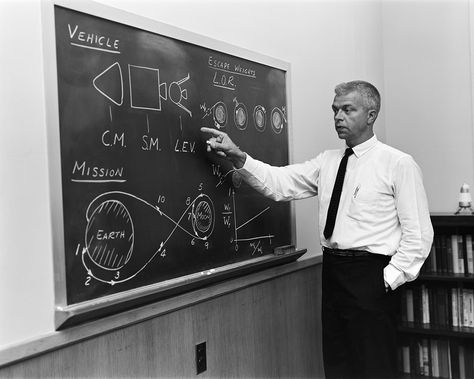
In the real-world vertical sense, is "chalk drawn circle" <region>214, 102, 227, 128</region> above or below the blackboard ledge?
above

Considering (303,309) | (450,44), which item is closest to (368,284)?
(303,309)

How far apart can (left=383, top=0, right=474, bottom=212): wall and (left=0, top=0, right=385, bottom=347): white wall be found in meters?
0.59

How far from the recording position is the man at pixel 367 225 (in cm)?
251

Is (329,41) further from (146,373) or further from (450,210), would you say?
(146,373)

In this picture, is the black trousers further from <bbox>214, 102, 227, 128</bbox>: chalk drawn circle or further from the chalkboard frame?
<bbox>214, 102, 227, 128</bbox>: chalk drawn circle

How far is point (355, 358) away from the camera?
8.57ft

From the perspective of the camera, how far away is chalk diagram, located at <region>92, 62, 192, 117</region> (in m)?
1.85

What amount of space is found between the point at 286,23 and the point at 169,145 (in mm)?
1325

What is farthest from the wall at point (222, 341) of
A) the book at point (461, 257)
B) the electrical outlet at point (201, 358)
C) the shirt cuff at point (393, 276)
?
the book at point (461, 257)

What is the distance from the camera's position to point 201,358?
230 centimetres

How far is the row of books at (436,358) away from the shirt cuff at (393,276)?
131cm

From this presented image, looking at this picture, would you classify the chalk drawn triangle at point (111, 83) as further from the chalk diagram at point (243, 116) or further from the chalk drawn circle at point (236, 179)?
the chalk drawn circle at point (236, 179)

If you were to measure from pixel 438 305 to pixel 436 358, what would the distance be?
37 centimetres

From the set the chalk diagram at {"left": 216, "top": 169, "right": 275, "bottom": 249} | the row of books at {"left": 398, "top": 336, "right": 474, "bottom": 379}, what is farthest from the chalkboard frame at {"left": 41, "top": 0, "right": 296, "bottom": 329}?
the row of books at {"left": 398, "top": 336, "right": 474, "bottom": 379}
